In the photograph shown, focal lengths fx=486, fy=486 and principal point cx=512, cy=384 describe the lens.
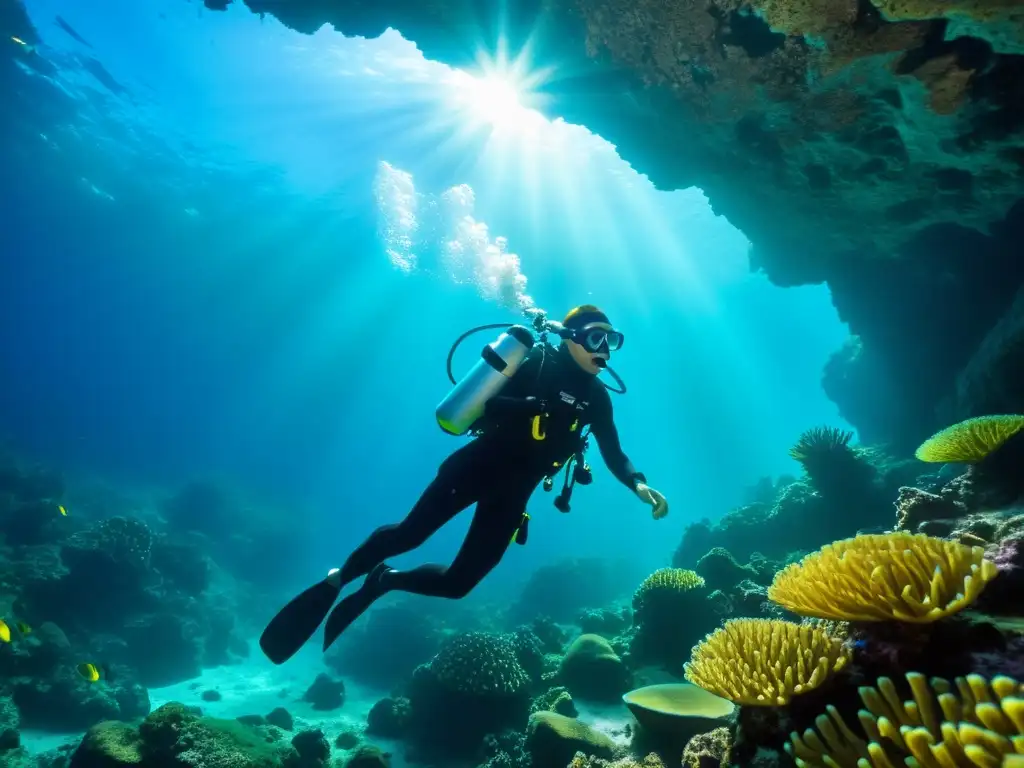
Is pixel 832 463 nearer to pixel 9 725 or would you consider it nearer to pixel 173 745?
pixel 173 745

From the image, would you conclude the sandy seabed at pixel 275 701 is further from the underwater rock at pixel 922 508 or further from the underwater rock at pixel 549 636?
the underwater rock at pixel 922 508

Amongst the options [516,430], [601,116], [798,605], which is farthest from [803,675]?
[601,116]

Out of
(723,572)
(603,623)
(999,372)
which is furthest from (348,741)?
(999,372)

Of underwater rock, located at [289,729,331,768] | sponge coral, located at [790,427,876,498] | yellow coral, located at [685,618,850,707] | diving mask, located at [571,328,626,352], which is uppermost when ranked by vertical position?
sponge coral, located at [790,427,876,498]

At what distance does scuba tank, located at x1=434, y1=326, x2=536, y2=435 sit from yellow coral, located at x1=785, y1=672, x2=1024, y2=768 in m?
3.90

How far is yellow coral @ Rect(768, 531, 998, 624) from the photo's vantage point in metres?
2.23

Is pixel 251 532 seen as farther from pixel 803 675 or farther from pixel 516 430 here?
pixel 803 675

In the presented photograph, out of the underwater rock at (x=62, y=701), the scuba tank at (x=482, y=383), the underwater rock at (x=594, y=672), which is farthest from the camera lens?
the underwater rock at (x=62, y=701)

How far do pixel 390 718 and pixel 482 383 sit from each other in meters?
8.02

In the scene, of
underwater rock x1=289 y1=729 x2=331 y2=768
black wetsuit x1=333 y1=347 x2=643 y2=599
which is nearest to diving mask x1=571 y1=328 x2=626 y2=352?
black wetsuit x1=333 y1=347 x2=643 y2=599

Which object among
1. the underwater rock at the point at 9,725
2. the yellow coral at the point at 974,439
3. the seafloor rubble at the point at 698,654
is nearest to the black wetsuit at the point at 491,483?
the seafloor rubble at the point at 698,654

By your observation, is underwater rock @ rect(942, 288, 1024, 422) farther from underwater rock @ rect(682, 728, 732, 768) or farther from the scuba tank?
the scuba tank

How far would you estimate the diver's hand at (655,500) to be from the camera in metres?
5.03

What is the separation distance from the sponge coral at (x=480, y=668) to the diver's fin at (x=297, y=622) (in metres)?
3.88
